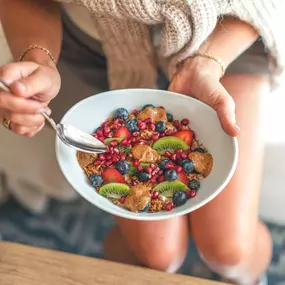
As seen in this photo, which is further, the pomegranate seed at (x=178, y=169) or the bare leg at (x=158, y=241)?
the bare leg at (x=158, y=241)

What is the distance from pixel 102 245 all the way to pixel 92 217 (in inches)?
3.0

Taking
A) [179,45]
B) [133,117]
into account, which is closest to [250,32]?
[179,45]

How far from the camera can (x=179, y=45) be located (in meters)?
0.83

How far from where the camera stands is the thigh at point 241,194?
2.79 feet

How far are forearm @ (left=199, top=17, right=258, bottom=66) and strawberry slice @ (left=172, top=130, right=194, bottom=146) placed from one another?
138 mm

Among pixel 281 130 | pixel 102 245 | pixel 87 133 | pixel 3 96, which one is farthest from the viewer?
pixel 102 245

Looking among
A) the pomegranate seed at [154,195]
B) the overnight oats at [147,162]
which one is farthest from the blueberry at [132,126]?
the pomegranate seed at [154,195]

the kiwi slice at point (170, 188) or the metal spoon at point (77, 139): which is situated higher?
the metal spoon at point (77, 139)

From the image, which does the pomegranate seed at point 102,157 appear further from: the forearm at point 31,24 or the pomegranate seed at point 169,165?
the forearm at point 31,24

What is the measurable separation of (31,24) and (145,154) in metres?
0.29

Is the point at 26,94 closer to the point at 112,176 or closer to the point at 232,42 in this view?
the point at 112,176

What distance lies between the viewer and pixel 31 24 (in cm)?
89

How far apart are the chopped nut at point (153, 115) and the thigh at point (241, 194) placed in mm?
131

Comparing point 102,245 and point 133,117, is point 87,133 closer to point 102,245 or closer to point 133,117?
point 133,117
